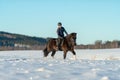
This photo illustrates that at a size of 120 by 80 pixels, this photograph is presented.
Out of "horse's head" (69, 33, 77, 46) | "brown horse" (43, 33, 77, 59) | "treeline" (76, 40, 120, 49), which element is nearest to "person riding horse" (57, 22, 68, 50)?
"brown horse" (43, 33, 77, 59)

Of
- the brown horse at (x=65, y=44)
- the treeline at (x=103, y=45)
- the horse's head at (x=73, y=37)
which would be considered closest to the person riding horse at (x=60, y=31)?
the brown horse at (x=65, y=44)

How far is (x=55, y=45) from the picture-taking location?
26.2 meters

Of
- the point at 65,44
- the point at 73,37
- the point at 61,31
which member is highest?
the point at 61,31

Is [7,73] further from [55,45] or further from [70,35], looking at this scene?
[55,45]

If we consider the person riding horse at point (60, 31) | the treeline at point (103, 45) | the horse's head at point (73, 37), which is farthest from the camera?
the treeline at point (103, 45)

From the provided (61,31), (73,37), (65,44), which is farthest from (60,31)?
(73,37)

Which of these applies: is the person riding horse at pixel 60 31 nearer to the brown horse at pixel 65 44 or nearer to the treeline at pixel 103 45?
the brown horse at pixel 65 44

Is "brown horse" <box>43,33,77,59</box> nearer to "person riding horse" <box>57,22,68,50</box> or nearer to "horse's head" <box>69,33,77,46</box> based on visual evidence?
"horse's head" <box>69,33,77,46</box>

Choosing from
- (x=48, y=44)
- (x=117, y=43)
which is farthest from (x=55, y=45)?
(x=117, y=43)

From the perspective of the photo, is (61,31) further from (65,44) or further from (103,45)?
(103,45)

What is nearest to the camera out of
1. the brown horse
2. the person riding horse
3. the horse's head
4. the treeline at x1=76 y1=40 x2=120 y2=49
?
the horse's head

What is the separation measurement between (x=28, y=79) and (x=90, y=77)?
5.52ft

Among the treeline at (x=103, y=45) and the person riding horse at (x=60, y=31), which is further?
the treeline at (x=103, y=45)

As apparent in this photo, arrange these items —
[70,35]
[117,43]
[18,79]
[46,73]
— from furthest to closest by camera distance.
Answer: [117,43], [70,35], [46,73], [18,79]
